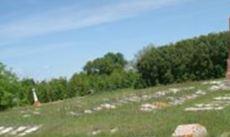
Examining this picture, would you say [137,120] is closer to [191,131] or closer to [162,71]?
[191,131]

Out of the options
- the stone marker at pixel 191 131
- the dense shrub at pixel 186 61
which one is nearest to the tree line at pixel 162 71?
the dense shrub at pixel 186 61

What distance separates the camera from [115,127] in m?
13.6

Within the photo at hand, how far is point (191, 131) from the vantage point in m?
11.3

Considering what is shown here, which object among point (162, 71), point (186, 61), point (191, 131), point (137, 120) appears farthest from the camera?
point (162, 71)

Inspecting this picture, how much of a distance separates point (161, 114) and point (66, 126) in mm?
2334

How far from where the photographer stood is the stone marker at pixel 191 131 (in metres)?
11.2

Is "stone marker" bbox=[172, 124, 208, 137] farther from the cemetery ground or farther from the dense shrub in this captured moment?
the dense shrub

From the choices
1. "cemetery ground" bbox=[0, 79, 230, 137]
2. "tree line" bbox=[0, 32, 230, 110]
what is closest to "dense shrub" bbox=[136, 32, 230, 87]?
"tree line" bbox=[0, 32, 230, 110]

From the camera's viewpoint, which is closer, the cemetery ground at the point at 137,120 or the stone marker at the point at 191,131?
the stone marker at the point at 191,131

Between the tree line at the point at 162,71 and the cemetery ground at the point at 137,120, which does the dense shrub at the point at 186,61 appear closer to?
the tree line at the point at 162,71

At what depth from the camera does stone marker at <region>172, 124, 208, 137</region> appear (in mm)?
11244

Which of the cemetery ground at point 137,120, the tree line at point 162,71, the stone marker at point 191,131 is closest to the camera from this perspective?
the stone marker at point 191,131

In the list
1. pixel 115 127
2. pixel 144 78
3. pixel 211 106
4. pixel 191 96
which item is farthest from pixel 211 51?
pixel 115 127

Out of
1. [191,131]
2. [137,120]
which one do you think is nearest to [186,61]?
[137,120]
